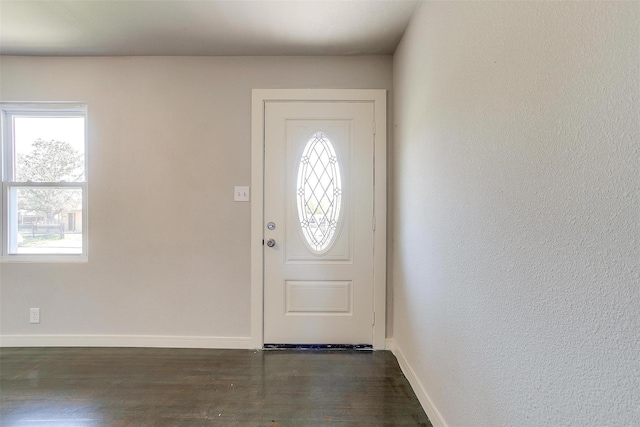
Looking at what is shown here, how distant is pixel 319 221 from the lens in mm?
2182

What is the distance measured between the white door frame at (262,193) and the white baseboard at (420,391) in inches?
8.1

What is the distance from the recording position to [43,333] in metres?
2.18

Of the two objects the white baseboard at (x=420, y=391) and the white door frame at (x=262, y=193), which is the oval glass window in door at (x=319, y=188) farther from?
the white baseboard at (x=420, y=391)

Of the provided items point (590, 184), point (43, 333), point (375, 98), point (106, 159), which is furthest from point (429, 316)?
point (43, 333)

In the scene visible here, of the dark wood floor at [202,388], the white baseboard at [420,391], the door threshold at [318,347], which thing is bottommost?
the dark wood floor at [202,388]

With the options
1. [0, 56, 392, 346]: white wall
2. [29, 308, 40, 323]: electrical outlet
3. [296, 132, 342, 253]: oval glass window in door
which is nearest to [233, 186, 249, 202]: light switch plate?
[0, 56, 392, 346]: white wall

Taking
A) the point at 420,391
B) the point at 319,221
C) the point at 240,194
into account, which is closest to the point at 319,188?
the point at 319,221

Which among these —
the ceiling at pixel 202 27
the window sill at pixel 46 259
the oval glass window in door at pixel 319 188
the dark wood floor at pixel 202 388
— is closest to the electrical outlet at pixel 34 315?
the dark wood floor at pixel 202 388

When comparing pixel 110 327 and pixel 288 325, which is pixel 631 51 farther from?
pixel 110 327

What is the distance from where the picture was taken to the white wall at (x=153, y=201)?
216 cm

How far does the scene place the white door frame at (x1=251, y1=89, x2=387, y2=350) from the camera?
2133 millimetres

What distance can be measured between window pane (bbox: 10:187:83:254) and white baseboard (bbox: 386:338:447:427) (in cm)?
268

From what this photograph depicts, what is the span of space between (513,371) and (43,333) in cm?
318

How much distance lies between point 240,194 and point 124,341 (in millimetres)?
1511
